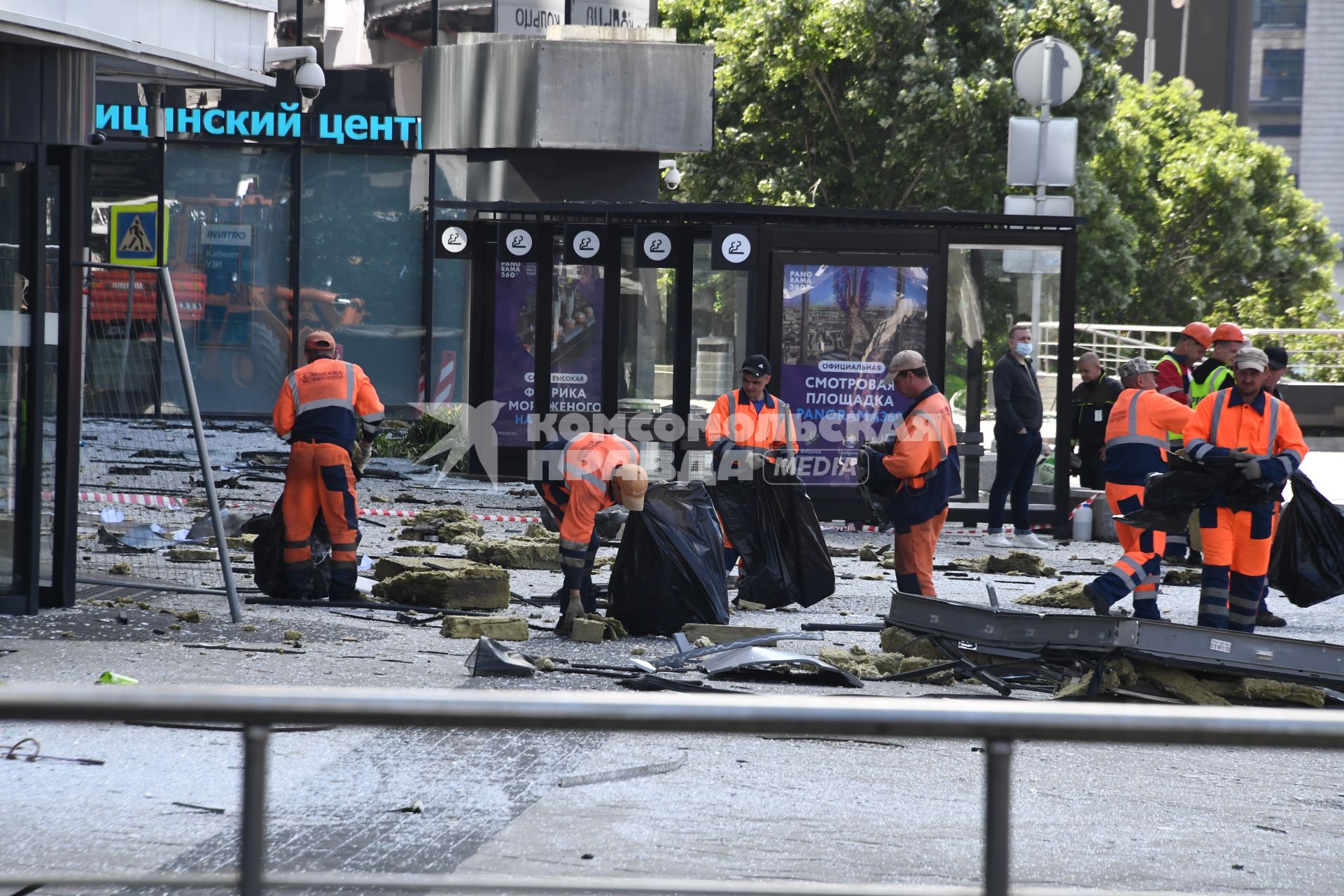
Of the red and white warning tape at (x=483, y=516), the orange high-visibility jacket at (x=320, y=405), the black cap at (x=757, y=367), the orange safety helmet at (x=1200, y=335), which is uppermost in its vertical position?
the orange safety helmet at (x=1200, y=335)

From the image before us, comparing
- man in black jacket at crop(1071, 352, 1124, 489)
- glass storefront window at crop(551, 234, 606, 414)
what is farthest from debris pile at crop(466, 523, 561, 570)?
man in black jacket at crop(1071, 352, 1124, 489)

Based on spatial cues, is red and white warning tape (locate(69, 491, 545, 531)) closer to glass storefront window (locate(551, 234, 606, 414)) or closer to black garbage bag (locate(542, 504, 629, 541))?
glass storefront window (locate(551, 234, 606, 414))

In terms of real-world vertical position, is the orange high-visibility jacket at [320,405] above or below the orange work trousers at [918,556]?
above

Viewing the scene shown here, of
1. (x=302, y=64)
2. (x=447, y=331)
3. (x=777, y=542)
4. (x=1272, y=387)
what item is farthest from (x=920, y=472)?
(x=447, y=331)

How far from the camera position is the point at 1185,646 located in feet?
23.9

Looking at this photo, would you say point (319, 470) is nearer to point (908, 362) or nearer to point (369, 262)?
point (908, 362)

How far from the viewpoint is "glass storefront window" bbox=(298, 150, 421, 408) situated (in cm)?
2205

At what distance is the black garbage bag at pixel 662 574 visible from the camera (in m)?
8.80

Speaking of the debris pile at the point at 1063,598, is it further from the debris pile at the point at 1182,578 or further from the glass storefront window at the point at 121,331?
the glass storefront window at the point at 121,331

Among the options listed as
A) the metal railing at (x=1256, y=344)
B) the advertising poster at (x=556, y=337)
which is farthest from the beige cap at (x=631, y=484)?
the metal railing at (x=1256, y=344)

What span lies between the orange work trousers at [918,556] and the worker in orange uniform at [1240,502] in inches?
54.8

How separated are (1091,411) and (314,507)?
7.87 m

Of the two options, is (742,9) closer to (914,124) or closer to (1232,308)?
(914,124)

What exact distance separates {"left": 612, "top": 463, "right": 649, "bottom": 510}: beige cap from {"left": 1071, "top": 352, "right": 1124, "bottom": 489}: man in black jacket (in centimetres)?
703
